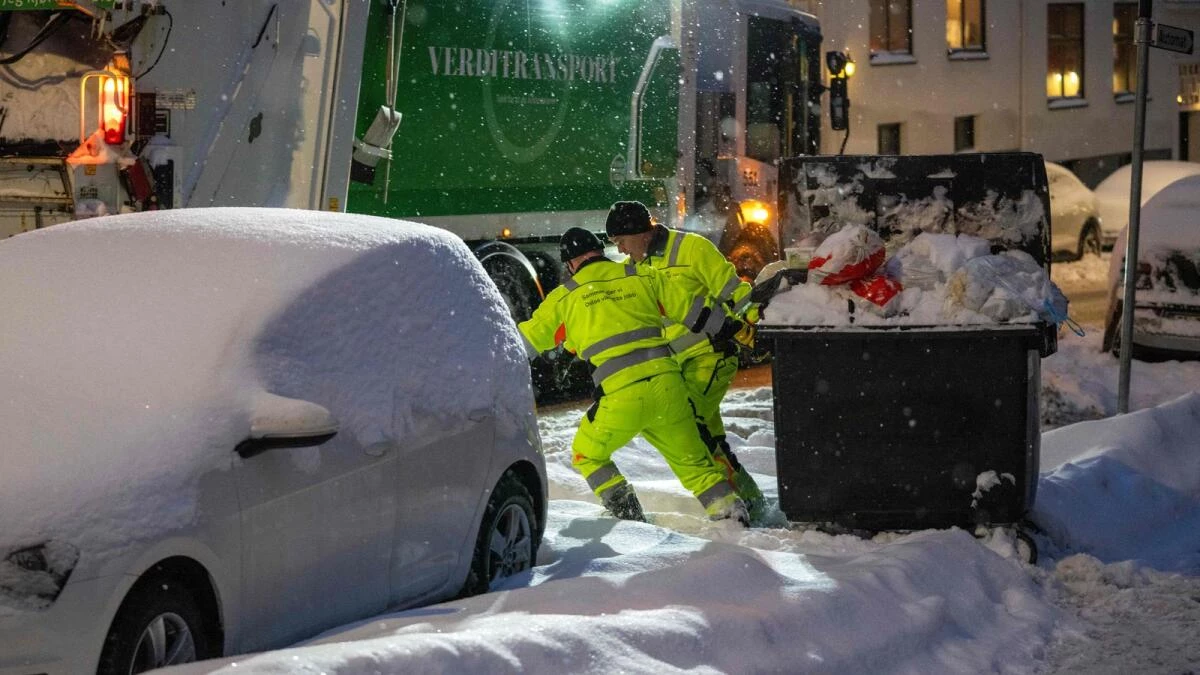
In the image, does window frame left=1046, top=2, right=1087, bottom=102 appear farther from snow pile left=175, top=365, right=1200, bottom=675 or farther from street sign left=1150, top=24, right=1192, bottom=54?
snow pile left=175, top=365, right=1200, bottom=675

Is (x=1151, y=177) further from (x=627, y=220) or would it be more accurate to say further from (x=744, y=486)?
(x=627, y=220)

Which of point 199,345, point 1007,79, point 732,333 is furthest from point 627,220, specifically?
point 1007,79

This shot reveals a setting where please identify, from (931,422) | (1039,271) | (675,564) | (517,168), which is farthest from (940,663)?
(517,168)

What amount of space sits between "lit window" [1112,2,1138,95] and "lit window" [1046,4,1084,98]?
1.37 metres

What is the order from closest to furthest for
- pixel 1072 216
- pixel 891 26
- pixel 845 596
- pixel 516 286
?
1. pixel 845 596
2. pixel 516 286
3. pixel 1072 216
4. pixel 891 26

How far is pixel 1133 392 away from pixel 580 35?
15.9 ft

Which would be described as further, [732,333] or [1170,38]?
[1170,38]

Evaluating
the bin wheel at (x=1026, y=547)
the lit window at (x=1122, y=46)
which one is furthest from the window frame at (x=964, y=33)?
the bin wheel at (x=1026, y=547)

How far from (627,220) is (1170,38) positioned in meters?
3.87

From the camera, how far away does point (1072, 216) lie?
25250 mm

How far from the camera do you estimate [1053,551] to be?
7547 mm

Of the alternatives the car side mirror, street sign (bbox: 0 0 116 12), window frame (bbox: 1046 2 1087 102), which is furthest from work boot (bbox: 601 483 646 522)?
window frame (bbox: 1046 2 1087 102)

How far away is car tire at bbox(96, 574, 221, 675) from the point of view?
14.8ft

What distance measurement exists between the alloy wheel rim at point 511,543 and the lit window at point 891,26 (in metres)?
24.0
